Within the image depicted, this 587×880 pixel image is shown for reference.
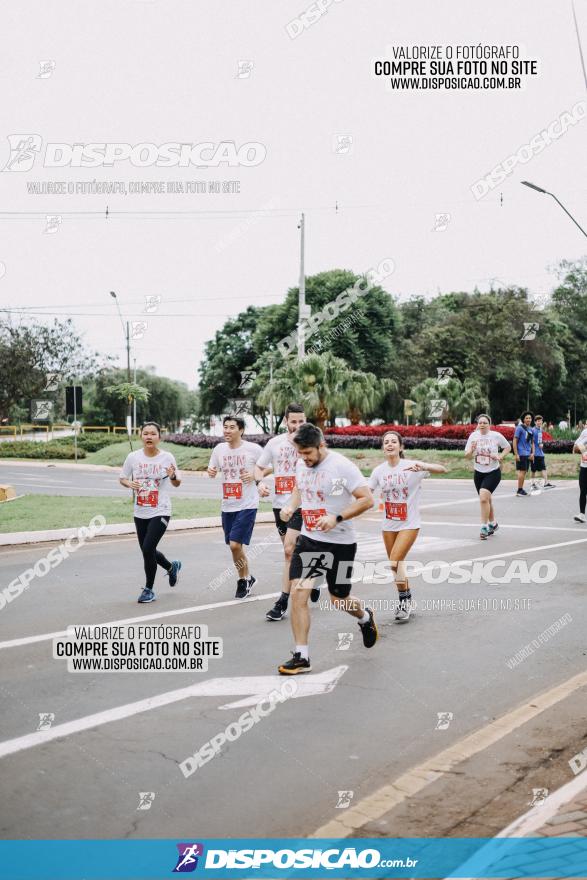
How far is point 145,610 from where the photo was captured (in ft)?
30.8

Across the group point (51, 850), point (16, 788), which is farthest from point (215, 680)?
point (51, 850)

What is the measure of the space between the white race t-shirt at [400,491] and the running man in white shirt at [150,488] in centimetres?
220

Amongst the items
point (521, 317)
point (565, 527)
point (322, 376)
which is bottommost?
point (565, 527)

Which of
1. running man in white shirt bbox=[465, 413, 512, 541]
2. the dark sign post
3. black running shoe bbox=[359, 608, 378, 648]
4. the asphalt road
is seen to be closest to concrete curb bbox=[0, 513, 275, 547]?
the asphalt road

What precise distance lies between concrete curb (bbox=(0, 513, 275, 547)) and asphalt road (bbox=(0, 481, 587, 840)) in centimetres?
280

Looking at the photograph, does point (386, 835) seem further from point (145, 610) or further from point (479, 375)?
point (479, 375)

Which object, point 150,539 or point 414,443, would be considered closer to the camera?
point 150,539

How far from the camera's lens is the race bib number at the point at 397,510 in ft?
Result: 30.0

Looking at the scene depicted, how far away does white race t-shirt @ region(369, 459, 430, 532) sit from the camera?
9125 mm

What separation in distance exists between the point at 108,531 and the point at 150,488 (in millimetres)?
6188

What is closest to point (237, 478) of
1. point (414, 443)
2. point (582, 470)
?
point (582, 470)

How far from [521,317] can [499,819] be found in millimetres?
50833

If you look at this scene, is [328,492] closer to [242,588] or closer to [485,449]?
[242,588]

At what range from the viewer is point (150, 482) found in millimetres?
10078
